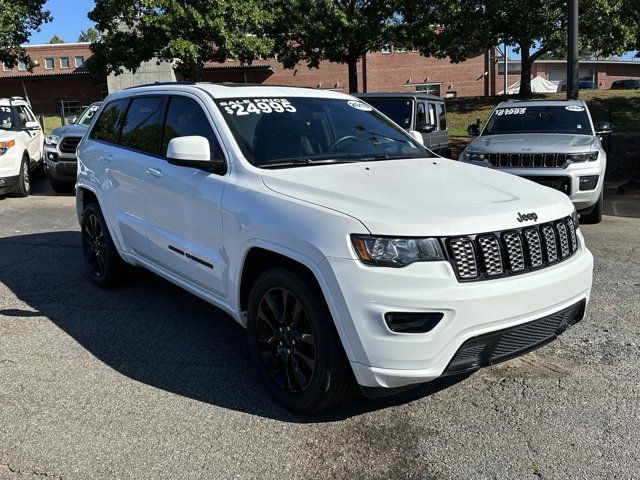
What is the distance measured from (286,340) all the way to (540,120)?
780cm

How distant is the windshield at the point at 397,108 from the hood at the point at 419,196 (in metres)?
7.11

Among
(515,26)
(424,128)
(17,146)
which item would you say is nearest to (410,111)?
(424,128)

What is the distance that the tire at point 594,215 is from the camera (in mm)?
8594

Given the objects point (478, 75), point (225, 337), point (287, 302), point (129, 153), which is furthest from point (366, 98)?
point (478, 75)

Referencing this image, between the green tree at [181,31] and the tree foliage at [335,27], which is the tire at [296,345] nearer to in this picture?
Result: the green tree at [181,31]

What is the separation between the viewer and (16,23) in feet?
106

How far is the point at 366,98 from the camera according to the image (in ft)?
36.9

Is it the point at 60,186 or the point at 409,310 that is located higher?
the point at 409,310

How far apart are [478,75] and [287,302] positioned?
49.1 metres

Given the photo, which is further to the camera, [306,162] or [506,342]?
[306,162]

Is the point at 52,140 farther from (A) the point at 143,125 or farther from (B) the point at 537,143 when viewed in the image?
(B) the point at 537,143

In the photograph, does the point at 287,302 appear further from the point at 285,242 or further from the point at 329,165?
the point at 329,165

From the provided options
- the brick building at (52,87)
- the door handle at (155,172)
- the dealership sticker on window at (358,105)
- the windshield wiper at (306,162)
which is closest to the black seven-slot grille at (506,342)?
the windshield wiper at (306,162)

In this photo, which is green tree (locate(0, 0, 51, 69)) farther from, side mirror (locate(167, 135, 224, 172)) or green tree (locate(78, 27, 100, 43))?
green tree (locate(78, 27, 100, 43))
